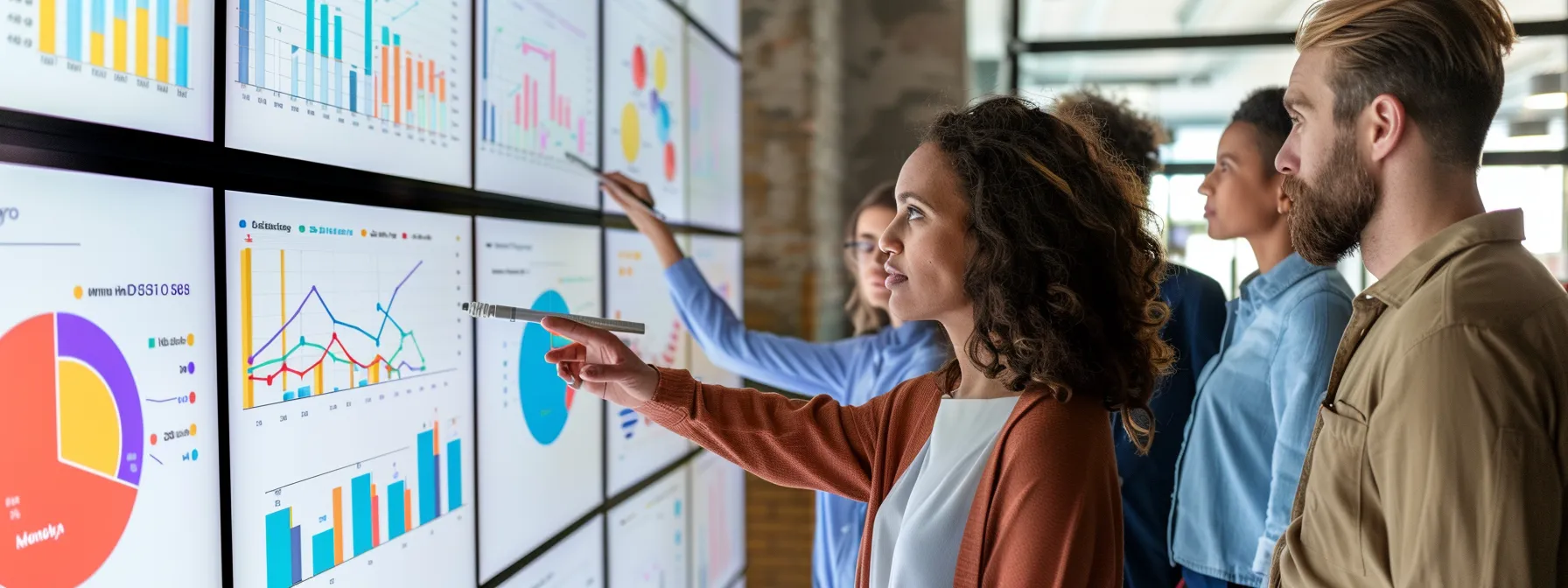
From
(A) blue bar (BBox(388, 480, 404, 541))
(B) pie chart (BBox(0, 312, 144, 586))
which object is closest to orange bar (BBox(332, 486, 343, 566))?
(A) blue bar (BBox(388, 480, 404, 541))

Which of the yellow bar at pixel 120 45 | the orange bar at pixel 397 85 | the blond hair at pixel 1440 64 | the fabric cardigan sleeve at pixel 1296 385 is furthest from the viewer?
the fabric cardigan sleeve at pixel 1296 385

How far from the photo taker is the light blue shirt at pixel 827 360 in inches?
94.3

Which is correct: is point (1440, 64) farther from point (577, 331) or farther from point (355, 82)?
point (355, 82)

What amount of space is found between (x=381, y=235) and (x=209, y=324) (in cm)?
37

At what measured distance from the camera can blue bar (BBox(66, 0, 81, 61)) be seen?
3.56ft

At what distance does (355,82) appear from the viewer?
1538mm

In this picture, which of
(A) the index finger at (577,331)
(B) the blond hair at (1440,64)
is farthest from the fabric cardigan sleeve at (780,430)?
(B) the blond hair at (1440,64)

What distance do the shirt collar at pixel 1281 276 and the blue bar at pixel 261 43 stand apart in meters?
1.83

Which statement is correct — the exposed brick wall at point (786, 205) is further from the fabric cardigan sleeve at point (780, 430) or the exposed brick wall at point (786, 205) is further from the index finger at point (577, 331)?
the index finger at point (577, 331)

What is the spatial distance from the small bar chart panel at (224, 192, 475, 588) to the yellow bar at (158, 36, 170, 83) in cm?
17

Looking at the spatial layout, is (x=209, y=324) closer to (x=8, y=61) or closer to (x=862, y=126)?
(x=8, y=61)

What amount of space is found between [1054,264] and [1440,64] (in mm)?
523

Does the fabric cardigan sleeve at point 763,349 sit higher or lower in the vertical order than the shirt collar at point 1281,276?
lower

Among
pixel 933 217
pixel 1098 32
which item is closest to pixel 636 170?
pixel 933 217
